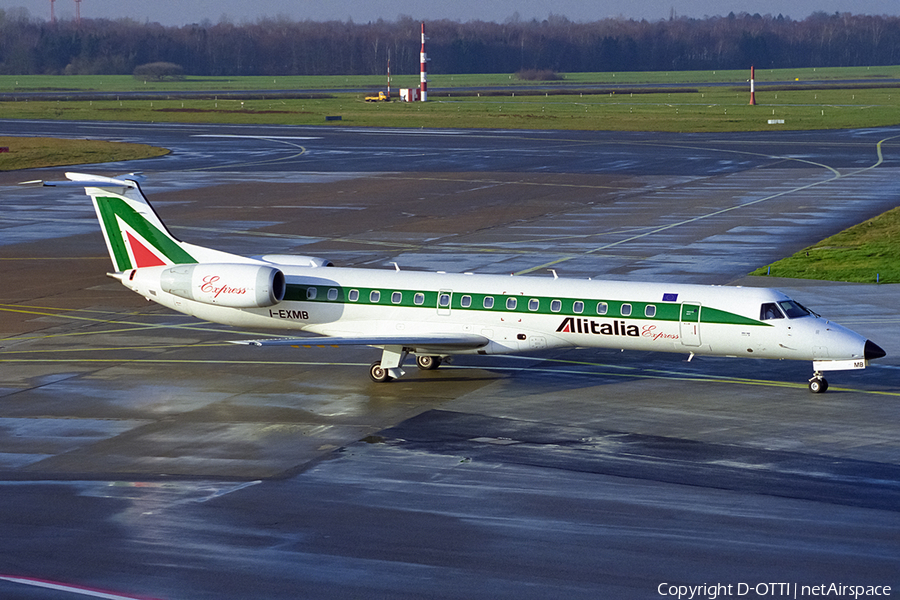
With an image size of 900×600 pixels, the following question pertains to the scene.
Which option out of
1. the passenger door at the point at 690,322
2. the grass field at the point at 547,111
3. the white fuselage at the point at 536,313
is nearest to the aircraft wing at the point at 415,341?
the white fuselage at the point at 536,313

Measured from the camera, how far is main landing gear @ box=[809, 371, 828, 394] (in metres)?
29.8

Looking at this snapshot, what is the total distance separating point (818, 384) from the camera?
2981 cm

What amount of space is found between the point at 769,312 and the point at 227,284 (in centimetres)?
1475

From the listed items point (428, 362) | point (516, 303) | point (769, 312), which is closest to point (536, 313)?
point (516, 303)

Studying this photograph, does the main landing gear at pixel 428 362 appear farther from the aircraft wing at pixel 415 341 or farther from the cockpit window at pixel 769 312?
the cockpit window at pixel 769 312

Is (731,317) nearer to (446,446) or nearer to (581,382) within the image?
(581,382)

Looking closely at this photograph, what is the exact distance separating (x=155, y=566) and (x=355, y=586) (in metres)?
3.53

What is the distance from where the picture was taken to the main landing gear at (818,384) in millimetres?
29781

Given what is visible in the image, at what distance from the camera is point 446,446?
2562 cm

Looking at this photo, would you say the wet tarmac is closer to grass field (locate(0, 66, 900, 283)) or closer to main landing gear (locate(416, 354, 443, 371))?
main landing gear (locate(416, 354, 443, 371))

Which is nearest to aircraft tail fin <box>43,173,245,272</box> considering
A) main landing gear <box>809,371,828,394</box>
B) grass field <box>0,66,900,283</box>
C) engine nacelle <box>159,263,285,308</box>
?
engine nacelle <box>159,263,285,308</box>

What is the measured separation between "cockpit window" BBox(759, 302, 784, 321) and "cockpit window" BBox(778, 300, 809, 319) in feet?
0.62

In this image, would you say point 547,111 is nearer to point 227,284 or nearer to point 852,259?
point 852,259

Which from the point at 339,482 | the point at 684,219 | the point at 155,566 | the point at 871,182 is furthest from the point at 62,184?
the point at 871,182
